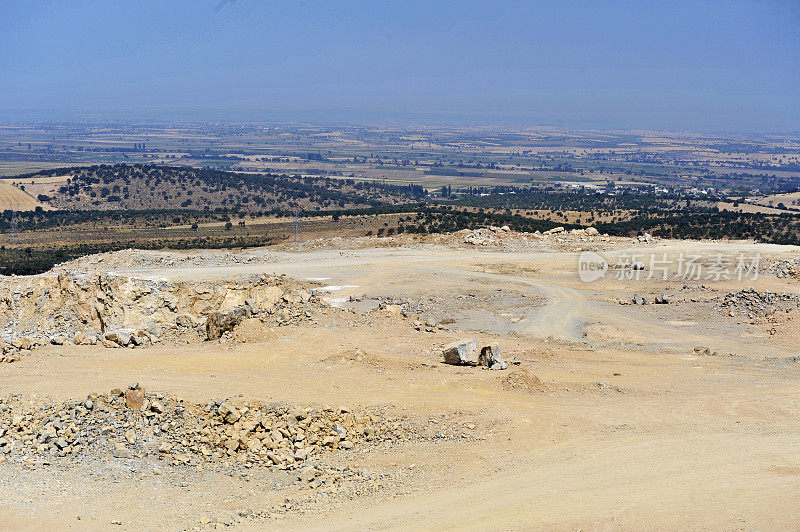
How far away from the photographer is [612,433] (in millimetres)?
17219

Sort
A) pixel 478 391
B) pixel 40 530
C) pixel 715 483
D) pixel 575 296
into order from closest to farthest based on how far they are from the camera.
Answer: pixel 40 530 → pixel 715 483 → pixel 478 391 → pixel 575 296

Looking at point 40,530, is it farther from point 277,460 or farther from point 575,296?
point 575,296

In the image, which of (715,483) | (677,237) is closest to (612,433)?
(715,483)

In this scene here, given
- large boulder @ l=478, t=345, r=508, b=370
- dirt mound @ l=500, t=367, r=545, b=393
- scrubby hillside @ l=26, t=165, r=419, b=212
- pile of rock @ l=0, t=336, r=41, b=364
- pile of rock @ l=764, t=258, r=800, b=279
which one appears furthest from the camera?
scrubby hillside @ l=26, t=165, r=419, b=212

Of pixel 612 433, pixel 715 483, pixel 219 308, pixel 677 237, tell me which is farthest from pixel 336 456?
pixel 677 237

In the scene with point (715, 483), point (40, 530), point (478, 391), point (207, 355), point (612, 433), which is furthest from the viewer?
point (207, 355)

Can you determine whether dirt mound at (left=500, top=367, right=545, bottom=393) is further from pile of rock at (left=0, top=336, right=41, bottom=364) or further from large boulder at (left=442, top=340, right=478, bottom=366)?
pile of rock at (left=0, top=336, right=41, bottom=364)

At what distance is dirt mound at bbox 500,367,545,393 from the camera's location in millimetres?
20375

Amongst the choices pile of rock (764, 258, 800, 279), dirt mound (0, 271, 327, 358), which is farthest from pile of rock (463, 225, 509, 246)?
dirt mound (0, 271, 327, 358)

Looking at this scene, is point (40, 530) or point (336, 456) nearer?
point (40, 530)

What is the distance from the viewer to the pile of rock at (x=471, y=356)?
22.8 meters

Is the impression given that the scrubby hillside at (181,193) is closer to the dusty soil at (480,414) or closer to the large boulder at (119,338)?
the large boulder at (119,338)

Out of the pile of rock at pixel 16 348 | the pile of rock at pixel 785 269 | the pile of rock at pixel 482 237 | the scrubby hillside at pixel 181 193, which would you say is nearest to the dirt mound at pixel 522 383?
the pile of rock at pixel 16 348

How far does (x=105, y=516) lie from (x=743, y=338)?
84.4 feet
